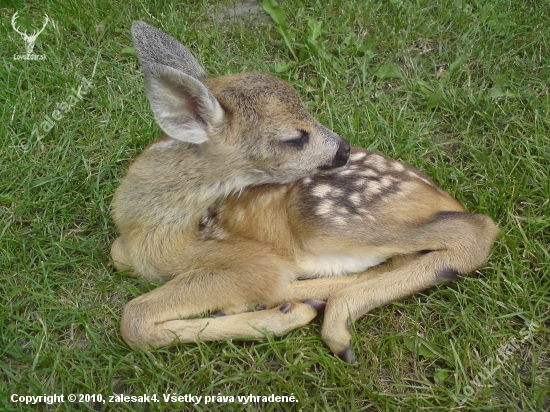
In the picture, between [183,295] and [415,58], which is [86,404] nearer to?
[183,295]

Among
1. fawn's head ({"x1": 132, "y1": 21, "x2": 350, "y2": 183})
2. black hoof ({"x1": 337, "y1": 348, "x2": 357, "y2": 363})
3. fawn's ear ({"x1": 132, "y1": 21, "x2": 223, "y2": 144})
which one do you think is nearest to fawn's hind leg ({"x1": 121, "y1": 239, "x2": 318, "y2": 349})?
black hoof ({"x1": 337, "y1": 348, "x2": 357, "y2": 363})

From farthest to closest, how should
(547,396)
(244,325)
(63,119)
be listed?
(63,119)
(244,325)
(547,396)

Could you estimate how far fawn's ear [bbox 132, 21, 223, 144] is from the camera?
8.04ft

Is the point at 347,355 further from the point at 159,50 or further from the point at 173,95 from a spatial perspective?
the point at 159,50

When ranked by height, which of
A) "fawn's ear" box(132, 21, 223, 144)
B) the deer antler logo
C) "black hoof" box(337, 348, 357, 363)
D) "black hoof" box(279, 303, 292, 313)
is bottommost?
"black hoof" box(337, 348, 357, 363)

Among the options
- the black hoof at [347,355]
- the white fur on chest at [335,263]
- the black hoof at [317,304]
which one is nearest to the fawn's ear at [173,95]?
the white fur on chest at [335,263]

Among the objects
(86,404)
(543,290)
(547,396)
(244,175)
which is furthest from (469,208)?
(86,404)

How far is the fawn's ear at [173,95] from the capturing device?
8.04ft

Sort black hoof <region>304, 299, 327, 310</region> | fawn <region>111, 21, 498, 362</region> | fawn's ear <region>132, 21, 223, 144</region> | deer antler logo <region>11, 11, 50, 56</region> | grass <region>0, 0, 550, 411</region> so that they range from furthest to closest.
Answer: deer antler logo <region>11, 11, 50, 56</region> < black hoof <region>304, 299, 327, 310</region> < fawn <region>111, 21, 498, 362</region> < grass <region>0, 0, 550, 411</region> < fawn's ear <region>132, 21, 223, 144</region>

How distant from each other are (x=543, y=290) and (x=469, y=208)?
Result: 65cm

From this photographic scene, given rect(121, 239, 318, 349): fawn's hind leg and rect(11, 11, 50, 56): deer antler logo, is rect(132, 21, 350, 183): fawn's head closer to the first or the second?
rect(121, 239, 318, 349): fawn's hind leg

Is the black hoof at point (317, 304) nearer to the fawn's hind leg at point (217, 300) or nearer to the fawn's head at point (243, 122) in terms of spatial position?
the fawn's hind leg at point (217, 300)

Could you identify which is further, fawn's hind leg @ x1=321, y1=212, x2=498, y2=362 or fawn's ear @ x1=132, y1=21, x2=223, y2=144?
fawn's hind leg @ x1=321, y1=212, x2=498, y2=362

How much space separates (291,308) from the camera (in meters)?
2.75
